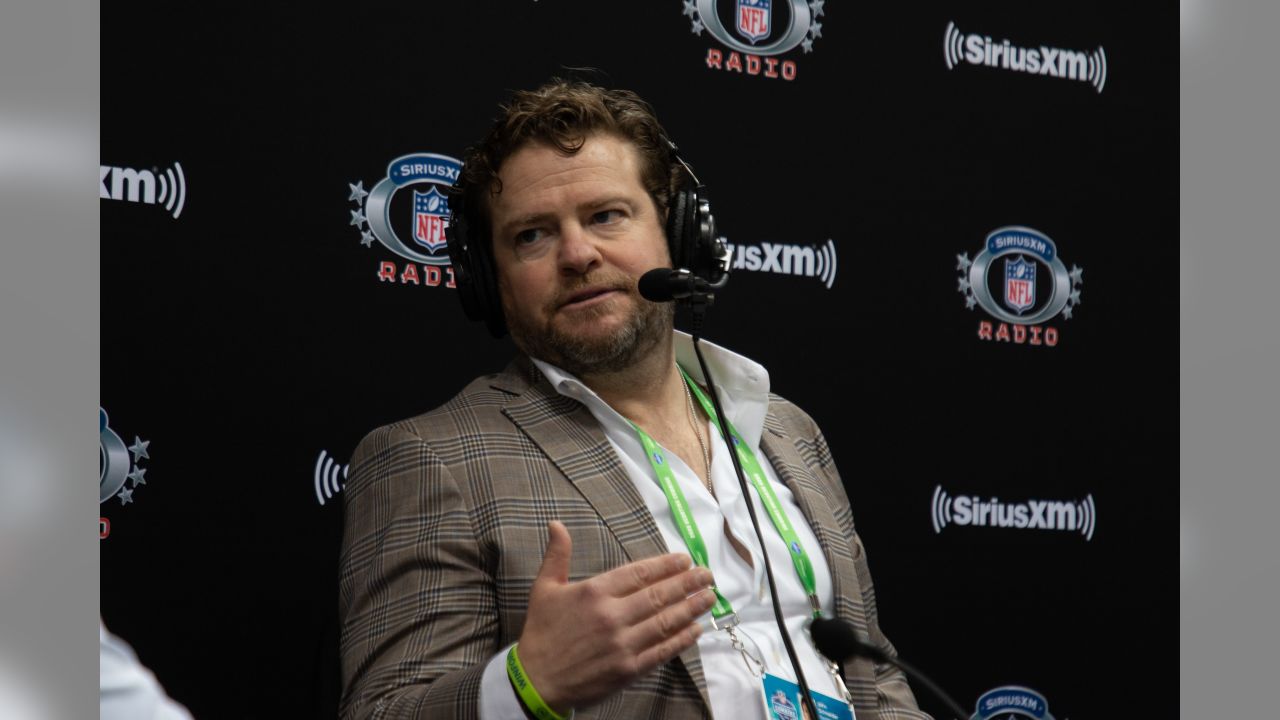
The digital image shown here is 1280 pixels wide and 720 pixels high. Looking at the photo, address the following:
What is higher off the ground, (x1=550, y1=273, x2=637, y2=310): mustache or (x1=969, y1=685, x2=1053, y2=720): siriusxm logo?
(x1=550, y1=273, x2=637, y2=310): mustache

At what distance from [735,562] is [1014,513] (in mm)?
1212

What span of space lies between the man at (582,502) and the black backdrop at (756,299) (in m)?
0.29

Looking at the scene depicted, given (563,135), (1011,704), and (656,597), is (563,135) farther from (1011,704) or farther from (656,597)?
(1011,704)

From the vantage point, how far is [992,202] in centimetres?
320

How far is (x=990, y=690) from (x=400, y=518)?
1.67m

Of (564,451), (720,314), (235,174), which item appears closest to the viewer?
(564,451)

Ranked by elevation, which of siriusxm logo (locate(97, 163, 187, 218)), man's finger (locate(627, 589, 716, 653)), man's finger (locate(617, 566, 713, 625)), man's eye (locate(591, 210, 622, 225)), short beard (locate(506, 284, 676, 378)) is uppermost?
siriusxm logo (locate(97, 163, 187, 218))

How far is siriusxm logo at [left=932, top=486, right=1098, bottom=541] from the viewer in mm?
3086

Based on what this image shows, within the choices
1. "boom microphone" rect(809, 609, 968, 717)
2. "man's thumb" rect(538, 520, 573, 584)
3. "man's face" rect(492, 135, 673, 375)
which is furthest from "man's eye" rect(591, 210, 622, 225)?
"boom microphone" rect(809, 609, 968, 717)

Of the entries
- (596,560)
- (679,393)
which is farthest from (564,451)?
(679,393)

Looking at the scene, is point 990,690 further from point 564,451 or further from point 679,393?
point 564,451

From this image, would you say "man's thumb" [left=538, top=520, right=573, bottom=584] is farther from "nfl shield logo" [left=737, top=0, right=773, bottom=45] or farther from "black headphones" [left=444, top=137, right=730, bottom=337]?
"nfl shield logo" [left=737, top=0, right=773, bottom=45]

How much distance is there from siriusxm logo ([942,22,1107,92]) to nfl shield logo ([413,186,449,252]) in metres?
1.33

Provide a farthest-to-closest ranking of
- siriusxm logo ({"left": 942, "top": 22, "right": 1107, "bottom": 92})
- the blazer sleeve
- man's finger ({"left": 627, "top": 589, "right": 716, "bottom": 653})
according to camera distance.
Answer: siriusxm logo ({"left": 942, "top": 22, "right": 1107, "bottom": 92})
the blazer sleeve
man's finger ({"left": 627, "top": 589, "right": 716, "bottom": 653})
